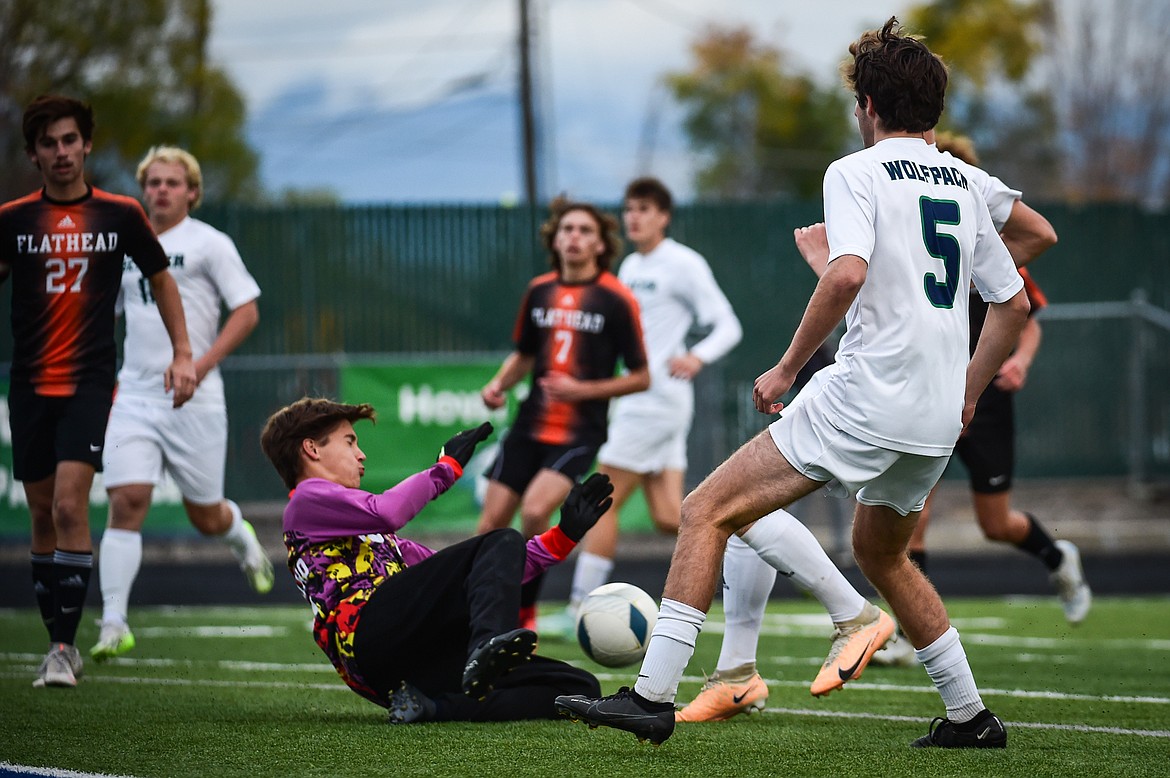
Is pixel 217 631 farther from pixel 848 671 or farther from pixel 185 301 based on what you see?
pixel 848 671

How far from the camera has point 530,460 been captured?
812 cm

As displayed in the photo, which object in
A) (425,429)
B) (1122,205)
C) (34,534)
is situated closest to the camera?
(34,534)

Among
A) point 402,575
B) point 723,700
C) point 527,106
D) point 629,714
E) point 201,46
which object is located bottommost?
point 723,700

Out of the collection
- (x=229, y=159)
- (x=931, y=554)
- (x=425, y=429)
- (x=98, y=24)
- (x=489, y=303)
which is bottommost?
(x=931, y=554)

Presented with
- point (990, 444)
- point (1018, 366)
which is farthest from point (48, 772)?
point (990, 444)

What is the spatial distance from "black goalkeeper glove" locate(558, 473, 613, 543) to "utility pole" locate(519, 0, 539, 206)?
18175mm

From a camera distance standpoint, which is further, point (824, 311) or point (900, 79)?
point (900, 79)

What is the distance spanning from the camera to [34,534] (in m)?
6.74

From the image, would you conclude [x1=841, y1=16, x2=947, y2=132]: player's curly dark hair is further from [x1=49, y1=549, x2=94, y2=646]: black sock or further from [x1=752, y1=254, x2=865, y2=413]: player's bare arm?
[x1=49, y1=549, x2=94, y2=646]: black sock

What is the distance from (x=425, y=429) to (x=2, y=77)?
33.2 ft

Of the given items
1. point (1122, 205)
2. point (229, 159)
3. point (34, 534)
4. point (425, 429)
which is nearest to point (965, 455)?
point (34, 534)

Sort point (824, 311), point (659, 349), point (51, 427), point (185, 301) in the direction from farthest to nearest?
point (659, 349), point (185, 301), point (51, 427), point (824, 311)

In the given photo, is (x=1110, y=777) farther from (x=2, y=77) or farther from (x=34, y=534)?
(x=2, y=77)

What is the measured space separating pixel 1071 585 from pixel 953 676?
14.3ft
